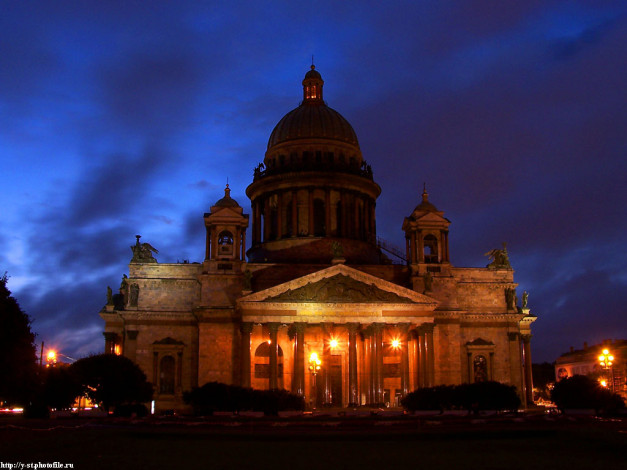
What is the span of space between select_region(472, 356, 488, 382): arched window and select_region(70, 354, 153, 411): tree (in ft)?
95.9

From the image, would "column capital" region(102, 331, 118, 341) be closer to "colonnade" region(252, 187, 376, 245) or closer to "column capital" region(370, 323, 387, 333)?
"colonnade" region(252, 187, 376, 245)

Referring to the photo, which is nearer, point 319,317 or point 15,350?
point 15,350

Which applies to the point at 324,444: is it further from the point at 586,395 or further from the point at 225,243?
the point at 225,243

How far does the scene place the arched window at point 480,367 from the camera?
64.6 meters

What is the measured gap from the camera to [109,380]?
1900 inches

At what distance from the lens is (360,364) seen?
60.4 metres

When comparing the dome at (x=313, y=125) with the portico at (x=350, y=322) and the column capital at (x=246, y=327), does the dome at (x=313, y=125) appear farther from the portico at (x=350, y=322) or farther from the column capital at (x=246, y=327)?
the column capital at (x=246, y=327)

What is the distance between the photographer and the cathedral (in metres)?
58.6

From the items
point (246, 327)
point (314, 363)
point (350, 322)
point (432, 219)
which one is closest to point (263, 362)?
point (246, 327)

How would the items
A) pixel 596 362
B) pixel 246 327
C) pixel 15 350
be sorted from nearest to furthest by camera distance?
pixel 15 350, pixel 246 327, pixel 596 362

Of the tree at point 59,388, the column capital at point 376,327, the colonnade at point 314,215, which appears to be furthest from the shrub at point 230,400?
the colonnade at point 314,215

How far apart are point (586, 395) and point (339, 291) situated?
20.1m

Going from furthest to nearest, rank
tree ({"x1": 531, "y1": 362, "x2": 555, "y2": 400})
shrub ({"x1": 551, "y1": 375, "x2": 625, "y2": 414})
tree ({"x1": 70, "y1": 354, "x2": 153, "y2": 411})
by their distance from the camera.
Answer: tree ({"x1": 531, "y1": 362, "x2": 555, "y2": 400}) < tree ({"x1": 70, "y1": 354, "x2": 153, "y2": 411}) < shrub ({"x1": 551, "y1": 375, "x2": 625, "y2": 414})

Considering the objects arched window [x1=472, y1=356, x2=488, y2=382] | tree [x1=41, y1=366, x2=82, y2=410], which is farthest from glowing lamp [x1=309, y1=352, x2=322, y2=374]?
tree [x1=41, y1=366, x2=82, y2=410]
